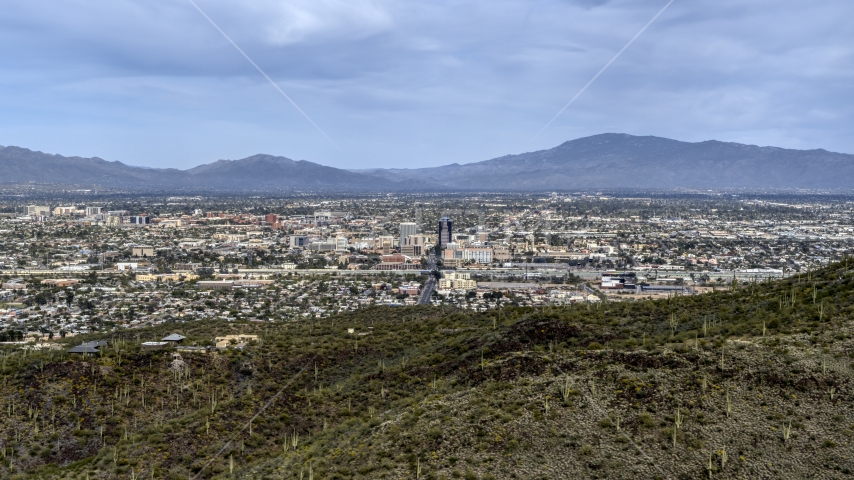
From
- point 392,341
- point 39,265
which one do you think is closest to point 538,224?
point 39,265

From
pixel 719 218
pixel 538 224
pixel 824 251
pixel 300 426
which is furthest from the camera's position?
pixel 719 218

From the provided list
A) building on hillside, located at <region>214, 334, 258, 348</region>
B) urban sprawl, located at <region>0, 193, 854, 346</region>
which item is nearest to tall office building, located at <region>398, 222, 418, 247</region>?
urban sprawl, located at <region>0, 193, 854, 346</region>

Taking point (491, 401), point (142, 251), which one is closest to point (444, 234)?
point (142, 251)

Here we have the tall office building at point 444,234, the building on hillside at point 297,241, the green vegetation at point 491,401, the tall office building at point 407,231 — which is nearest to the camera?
the green vegetation at point 491,401

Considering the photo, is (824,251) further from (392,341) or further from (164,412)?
(164,412)

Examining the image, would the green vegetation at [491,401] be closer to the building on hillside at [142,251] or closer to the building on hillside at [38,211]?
the building on hillside at [142,251]

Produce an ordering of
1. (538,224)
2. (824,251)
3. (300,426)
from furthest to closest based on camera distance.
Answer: (538,224) → (824,251) → (300,426)

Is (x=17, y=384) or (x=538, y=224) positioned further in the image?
(x=538, y=224)

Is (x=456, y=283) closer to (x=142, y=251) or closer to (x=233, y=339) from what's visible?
(x=233, y=339)

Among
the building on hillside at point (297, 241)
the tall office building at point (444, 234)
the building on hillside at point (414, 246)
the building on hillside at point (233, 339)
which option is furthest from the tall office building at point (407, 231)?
the building on hillside at point (233, 339)
